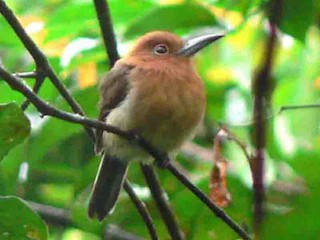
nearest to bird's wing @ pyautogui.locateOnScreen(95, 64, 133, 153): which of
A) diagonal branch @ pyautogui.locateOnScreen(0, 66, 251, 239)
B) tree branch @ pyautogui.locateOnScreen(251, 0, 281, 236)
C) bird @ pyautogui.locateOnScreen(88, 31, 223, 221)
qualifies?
bird @ pyautogui.locateOnScreen(88, 31, 223, 221)

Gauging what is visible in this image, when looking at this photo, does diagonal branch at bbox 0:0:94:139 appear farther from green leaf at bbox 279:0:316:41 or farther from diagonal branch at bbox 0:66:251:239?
green leaf at bbox 279:0:316:41

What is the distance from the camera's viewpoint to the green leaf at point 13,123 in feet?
6.57

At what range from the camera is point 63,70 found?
119 inches

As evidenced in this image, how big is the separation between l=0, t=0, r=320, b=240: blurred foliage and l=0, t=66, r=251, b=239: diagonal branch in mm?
81

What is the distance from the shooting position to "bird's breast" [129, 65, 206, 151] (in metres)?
2.92

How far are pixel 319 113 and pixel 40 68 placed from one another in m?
1.23

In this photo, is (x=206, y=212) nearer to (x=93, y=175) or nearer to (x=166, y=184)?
(x=166, y=184)

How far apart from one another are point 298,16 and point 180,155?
107cm

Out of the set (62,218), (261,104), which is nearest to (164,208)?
(62,218)

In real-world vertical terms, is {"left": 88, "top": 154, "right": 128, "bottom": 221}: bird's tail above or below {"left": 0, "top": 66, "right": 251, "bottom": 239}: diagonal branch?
below

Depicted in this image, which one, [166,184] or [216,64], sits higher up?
[166,184]

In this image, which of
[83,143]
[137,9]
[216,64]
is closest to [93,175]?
[83,143]

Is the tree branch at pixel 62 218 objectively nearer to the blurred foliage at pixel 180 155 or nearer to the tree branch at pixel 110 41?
the blurred foliage at pixel 180 155

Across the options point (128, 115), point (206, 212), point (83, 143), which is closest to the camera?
point (206, 212)
